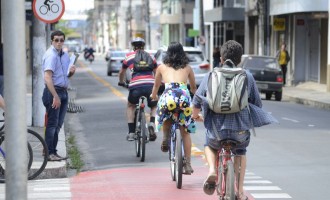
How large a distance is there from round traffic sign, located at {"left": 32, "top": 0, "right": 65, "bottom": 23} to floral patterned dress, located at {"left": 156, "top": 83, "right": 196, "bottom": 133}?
4.36m

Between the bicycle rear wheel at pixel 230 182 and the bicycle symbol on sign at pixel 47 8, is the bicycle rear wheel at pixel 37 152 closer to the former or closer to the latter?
the bicycle rear wheel at pixel 230 182

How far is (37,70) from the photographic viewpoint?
1703cm

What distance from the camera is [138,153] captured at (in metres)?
13.4

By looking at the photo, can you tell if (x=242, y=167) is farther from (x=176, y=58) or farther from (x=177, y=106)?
(x=176, y=58)

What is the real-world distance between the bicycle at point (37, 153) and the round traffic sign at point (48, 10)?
382 centimetres

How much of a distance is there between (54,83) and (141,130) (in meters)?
1.50

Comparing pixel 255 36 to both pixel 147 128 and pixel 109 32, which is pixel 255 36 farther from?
pixel 109 32

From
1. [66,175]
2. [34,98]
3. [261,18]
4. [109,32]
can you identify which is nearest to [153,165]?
[66,175]

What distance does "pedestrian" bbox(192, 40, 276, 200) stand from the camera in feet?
26.0

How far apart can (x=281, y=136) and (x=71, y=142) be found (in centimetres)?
385

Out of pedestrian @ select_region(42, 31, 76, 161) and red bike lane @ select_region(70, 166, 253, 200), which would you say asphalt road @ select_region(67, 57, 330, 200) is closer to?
red bike lane @ select_region(70, 166, 253, 200)

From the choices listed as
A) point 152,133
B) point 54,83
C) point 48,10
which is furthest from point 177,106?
point 48,10

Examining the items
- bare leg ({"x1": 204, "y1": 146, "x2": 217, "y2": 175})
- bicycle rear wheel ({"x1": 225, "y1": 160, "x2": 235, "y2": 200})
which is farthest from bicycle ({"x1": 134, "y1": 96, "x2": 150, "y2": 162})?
bicycle rear wheel ({"x1": 225, "y1": 160, "x2": 235, "y2": 200})

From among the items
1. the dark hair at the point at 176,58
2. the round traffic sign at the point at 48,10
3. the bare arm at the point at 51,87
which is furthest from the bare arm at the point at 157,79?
the round traffic sign at the point at 48,10
